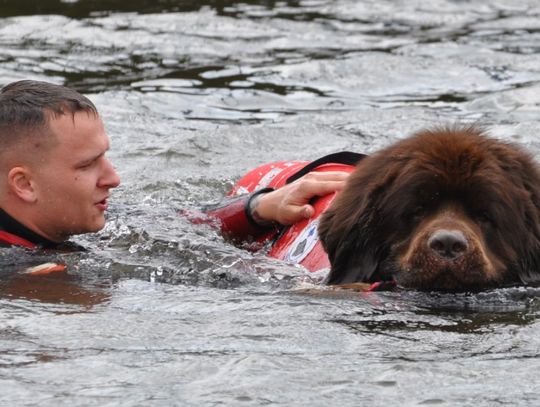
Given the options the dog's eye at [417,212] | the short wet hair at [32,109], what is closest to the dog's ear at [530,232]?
the dog's eye at [417,212]

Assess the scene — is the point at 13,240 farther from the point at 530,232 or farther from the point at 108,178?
the point at 530,232

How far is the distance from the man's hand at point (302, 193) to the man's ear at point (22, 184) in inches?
49.4

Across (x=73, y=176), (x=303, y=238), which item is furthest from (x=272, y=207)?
(x=73, y=176)

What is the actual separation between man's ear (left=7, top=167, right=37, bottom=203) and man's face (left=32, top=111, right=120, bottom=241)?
3cm

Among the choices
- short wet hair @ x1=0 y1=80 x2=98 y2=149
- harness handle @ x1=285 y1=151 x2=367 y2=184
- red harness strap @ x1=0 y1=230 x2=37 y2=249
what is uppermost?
short wet hair @ x1=0 y1=80 x2=98 y2=149

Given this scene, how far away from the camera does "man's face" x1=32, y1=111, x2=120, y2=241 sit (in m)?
6.49

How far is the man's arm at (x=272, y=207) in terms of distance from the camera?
21.4 feet

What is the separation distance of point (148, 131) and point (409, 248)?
5199 mm

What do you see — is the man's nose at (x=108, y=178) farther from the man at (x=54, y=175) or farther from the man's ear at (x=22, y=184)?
the man's ear at (x=22, y=184)

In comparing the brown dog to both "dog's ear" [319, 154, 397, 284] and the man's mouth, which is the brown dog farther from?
the man's mouth

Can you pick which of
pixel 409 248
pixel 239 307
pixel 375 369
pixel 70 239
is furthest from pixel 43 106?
pixel 375 369

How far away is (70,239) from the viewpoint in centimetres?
709

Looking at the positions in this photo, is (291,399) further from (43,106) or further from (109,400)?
(43,106)

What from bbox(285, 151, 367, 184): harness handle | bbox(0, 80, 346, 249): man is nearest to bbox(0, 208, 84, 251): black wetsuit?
bbox(0, 80, 346, 249): man
